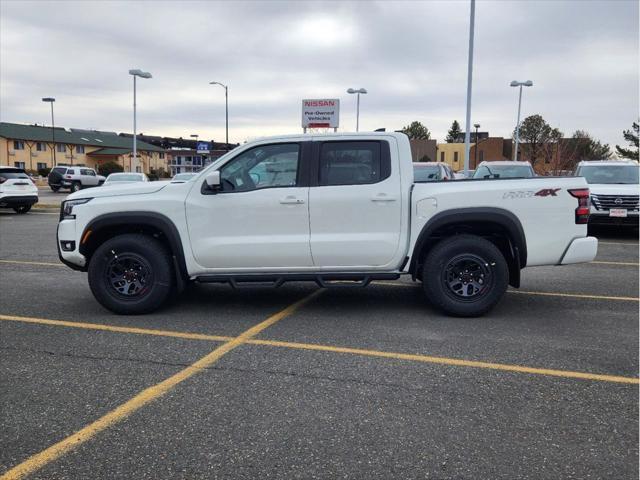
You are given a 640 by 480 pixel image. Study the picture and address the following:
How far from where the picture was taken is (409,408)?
149 inches

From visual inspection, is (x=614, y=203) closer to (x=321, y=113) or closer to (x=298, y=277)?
(x=298, y=277)

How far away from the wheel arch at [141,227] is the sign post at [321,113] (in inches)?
786

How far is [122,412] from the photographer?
147 inches

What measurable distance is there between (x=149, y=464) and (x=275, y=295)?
426 centimetres

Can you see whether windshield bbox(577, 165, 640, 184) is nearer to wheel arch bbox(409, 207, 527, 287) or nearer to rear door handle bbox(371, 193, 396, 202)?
wheel arch bbox(409, 207, 527, 287)

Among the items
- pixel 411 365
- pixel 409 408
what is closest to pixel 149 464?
pixel 409 408

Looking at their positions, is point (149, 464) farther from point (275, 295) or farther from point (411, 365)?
point (275, 295)

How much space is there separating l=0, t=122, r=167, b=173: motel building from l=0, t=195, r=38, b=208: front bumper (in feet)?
171

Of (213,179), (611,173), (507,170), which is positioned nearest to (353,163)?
(213,179)

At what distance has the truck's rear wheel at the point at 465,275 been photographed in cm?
594

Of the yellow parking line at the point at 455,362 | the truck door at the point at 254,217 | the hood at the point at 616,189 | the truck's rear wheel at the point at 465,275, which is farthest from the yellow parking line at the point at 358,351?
the hood at the point at 616,189

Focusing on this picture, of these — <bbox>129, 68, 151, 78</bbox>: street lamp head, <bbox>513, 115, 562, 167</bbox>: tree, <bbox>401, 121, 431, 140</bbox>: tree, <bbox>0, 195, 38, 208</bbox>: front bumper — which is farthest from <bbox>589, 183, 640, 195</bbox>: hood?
<bbox>401, 121, 431, 140</bbox>: tree

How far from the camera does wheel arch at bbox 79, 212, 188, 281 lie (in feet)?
19.8

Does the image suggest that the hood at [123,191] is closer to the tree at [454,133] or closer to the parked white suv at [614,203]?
the parked white suv at [614,203]
